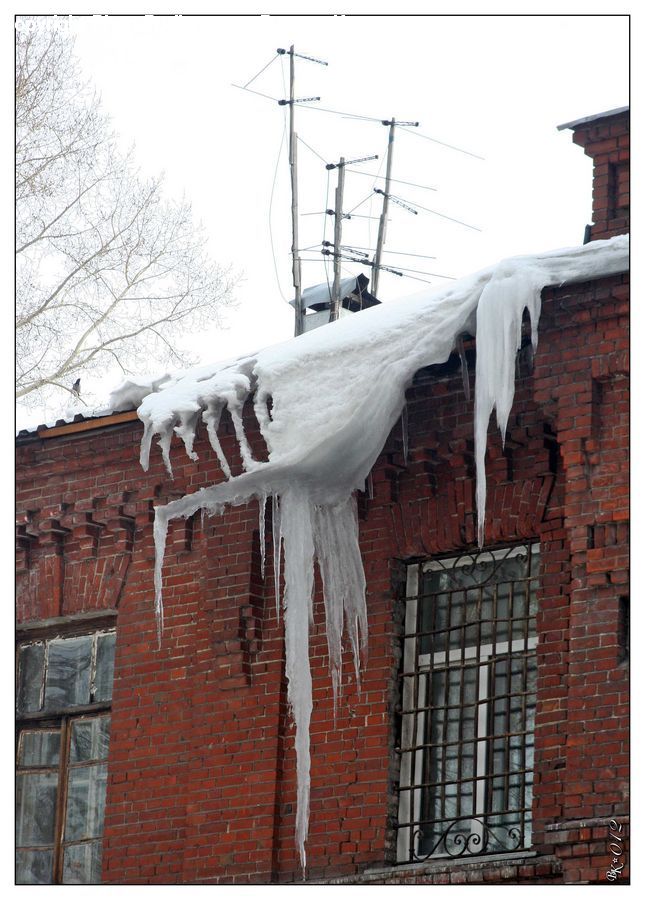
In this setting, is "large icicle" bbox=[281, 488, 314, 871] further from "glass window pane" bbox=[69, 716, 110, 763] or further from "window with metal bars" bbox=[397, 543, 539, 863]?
"glass window pane" bbox=[69, 716, 110, 763]

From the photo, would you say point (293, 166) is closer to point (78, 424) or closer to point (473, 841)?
point (78, 424)

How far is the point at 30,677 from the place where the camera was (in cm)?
1262

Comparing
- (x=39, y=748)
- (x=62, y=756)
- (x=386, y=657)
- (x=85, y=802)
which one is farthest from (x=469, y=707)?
(x=39, y=748)

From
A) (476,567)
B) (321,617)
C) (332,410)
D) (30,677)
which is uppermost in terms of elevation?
(332,410)

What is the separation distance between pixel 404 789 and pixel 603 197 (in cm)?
384

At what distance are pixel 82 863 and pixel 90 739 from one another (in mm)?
858

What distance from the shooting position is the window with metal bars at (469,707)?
1022cm

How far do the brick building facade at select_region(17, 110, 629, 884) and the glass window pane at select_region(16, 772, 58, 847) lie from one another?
0.02m

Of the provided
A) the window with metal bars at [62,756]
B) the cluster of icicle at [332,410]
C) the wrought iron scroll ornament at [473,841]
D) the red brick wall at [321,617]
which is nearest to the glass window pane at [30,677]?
the window with metal bars at [62,756]

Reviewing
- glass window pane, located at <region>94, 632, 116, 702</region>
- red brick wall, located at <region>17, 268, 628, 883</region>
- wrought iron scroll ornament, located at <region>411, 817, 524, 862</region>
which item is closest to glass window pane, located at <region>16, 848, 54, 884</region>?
red brick wall, located at <region>17, 268, 628, 883</region>

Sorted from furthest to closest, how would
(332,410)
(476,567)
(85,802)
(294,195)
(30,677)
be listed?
1. (294,195)
2. (30,677)
3. (85,802)
4. (476,567)
5. (332,410)

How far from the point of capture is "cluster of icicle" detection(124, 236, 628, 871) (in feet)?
32.4

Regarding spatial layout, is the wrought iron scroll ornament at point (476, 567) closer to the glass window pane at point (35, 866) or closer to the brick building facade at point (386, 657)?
the brick building facade at point (386, 657)

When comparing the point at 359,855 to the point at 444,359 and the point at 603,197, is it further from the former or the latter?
the point at 603,197
